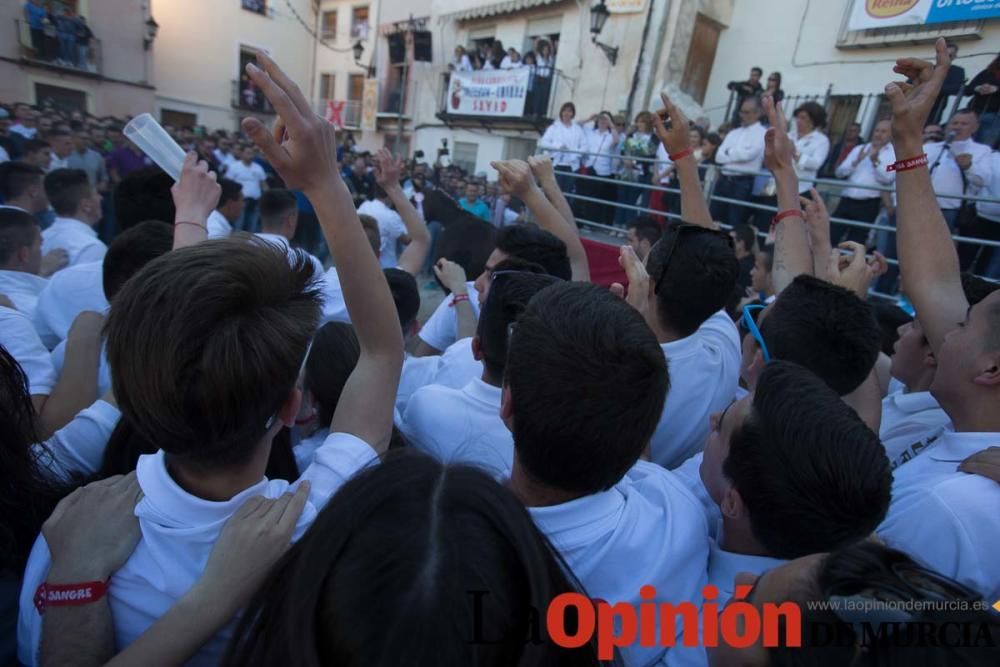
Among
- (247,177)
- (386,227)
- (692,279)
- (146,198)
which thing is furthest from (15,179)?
(247,177)

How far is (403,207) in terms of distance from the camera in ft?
10.9

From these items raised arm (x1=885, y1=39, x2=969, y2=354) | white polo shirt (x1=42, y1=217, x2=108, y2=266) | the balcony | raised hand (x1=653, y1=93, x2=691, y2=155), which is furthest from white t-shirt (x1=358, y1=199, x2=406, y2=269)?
the balcony

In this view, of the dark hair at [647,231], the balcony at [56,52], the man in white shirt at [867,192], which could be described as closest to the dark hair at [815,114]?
the man in white shirt at [867,192]

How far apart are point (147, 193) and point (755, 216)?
251 inches

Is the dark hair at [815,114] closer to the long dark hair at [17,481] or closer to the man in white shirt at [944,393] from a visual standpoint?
the man in white shirt at [944,393]

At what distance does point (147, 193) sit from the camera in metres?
3.30

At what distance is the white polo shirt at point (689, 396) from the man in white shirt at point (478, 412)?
642mm

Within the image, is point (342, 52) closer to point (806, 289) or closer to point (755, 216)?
point (755, 216)

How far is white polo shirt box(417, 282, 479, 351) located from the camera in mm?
3102

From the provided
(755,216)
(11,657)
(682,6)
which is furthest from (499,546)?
(682,6)

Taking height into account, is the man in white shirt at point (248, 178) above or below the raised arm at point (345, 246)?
below

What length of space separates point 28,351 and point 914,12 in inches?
460

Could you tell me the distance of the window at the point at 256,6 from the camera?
23641mm

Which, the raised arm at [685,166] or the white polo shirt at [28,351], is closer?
the white polo shirt at [28,351]
